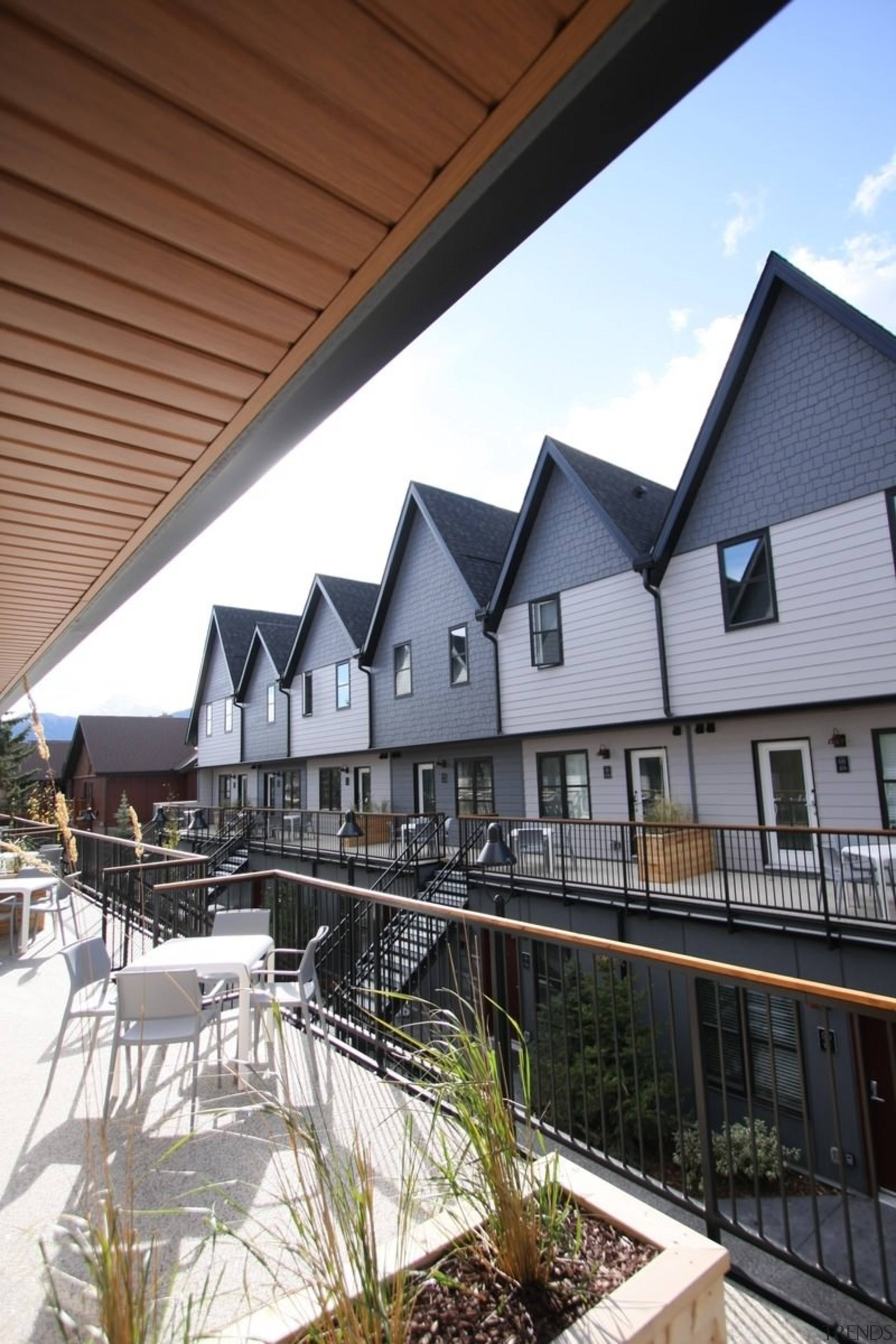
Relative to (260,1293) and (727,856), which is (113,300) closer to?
(260,1293)

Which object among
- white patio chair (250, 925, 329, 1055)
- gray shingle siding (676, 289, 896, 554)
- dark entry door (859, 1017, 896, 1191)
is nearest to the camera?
white patio chair (250, 925, 329, 1055)

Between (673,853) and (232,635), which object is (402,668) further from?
(232,635)

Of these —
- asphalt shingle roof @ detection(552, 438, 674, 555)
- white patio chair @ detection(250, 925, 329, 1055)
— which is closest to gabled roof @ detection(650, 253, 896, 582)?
asphalt shingle roof @ detection(552, 438, 674, 555)

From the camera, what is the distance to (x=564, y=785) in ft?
43.3

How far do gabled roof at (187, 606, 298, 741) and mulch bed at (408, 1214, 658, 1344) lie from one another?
24.5 meters

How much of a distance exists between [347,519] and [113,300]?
13424 mm

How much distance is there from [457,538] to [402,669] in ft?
11.5

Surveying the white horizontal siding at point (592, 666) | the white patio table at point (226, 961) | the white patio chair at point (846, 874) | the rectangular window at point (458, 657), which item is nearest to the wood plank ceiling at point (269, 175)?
the white patio table at point (226, 961)

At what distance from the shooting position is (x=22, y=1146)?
3148mm

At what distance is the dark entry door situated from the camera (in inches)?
290

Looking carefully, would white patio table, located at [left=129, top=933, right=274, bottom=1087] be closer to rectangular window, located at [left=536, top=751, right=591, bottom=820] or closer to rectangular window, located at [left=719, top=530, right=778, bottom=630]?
rectangular window, located at [left=719, top=530, right=778, bottom=630]

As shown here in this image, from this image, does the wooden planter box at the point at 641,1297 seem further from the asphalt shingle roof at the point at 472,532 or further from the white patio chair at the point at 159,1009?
the asphalt shingle roof at the point at 472,532

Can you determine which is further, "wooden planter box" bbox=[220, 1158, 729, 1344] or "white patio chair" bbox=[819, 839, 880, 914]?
"white patio chair" bbox=[819, 839, 880, 914]

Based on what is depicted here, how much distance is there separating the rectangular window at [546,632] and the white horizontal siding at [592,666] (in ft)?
0.30
